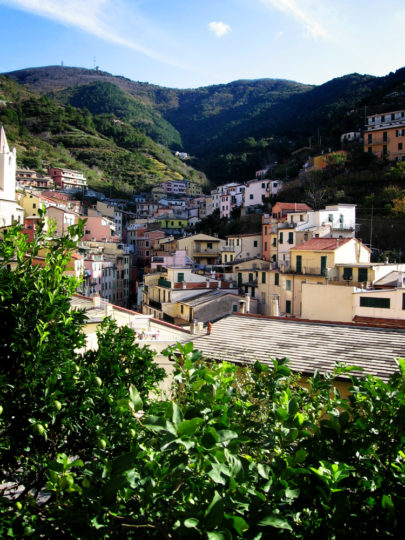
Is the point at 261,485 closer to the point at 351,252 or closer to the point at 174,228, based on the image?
the point at 351,252

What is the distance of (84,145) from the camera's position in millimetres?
119438

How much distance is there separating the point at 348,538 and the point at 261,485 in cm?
62

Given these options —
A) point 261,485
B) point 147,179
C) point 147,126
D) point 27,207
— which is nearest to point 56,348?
point 261,485

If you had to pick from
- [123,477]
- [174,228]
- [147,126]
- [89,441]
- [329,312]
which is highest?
[147,126]

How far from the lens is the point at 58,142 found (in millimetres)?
116688

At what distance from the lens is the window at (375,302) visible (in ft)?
80.3

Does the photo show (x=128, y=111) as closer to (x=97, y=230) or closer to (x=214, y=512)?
(x=97, y=230)

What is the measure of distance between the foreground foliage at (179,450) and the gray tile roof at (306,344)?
5.48 metres

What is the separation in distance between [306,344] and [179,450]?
31.0 ft

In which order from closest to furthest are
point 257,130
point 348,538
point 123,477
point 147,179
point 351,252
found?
point 123,477 < point 348,538 < point 351,252 < point 147,179 < point 257,130

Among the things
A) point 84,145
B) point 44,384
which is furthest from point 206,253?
point 84,145

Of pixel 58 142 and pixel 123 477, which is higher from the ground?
pixel 58 142

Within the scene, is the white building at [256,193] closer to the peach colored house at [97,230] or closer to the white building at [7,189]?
the peach colored house at [97,230]

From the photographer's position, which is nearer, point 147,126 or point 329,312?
point 329,312
